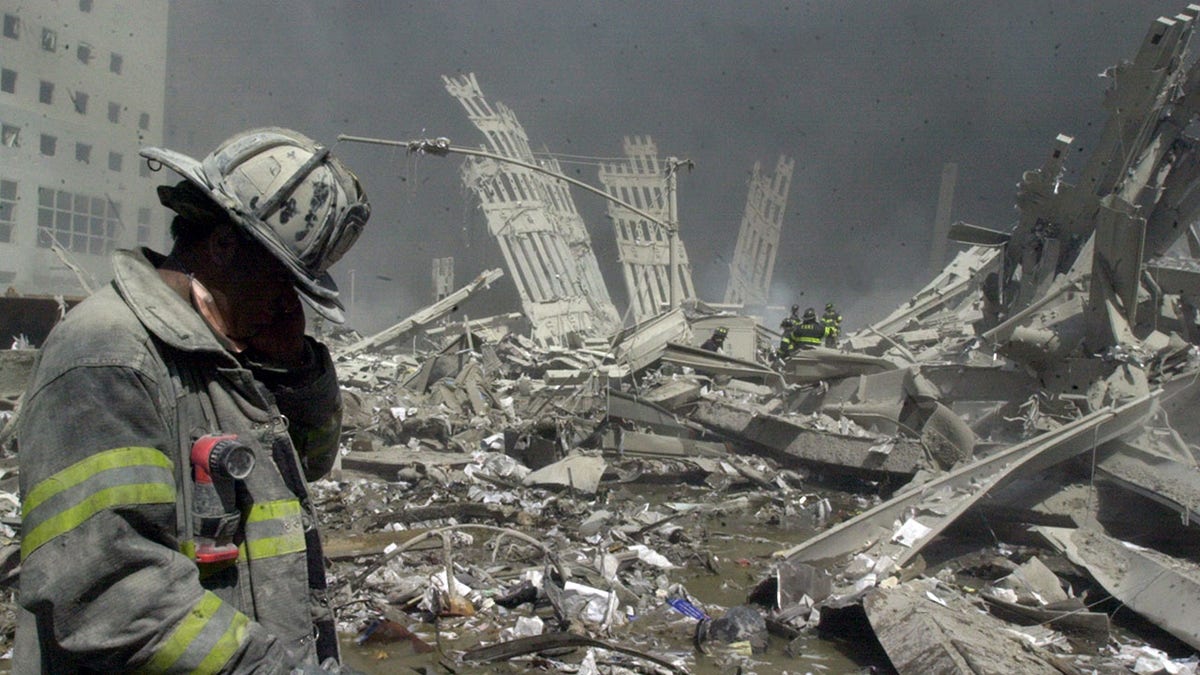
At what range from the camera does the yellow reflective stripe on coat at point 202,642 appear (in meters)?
1.16

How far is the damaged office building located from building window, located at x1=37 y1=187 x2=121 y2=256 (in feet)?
36.6

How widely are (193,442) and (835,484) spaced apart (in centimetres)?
792

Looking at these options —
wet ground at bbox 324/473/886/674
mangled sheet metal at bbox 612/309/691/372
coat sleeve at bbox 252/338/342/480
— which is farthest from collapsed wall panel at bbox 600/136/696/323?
coat sleeve at bbox 252/338/342/480

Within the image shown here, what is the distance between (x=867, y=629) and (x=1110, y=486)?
3.66 meters

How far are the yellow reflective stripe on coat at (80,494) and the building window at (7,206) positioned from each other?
2162 cm

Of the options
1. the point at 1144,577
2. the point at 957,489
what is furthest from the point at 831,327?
the point at 1144,577

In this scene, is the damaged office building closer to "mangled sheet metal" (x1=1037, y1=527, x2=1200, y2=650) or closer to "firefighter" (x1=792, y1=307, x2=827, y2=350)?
"mangled sheet metal" (x1=1037, y1=527, x2=1200, y2=650)

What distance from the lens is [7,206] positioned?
18266mm

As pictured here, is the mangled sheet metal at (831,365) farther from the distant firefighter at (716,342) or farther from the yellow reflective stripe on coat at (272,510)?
the yellow reflective stripe on coat at (272,510)

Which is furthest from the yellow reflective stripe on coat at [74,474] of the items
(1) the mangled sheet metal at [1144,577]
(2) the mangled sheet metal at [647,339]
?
(2) the mangled sheet metal at [647,339]

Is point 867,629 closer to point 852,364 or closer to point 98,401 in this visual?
point 98,401

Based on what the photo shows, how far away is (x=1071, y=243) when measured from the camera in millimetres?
9867

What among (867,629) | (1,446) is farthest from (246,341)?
(1,446)

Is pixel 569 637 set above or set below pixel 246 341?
below
